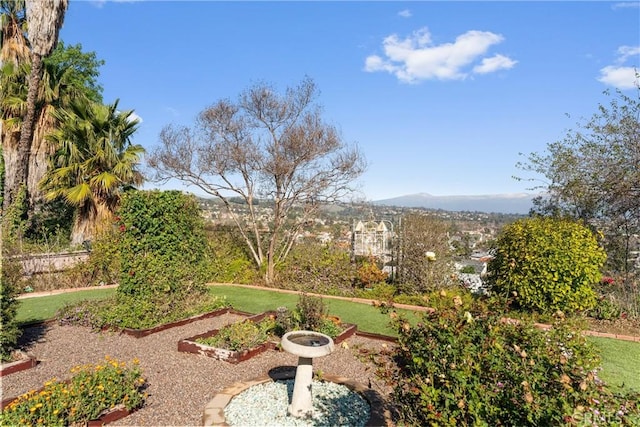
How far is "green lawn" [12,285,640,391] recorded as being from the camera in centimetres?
473

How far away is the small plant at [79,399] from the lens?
9.72ft

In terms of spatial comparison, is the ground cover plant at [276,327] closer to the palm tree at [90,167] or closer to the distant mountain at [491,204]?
Answer: the distant mountain at [491,204]

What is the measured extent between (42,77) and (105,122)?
311 centimetres

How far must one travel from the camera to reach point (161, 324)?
617 cm

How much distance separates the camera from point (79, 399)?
3.21m

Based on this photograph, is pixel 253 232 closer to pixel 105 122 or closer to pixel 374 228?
pixel 374 228

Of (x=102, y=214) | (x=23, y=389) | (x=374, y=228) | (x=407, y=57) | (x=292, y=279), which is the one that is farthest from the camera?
(x=102, y=214)

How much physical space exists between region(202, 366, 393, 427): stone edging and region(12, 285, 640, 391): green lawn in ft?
3.16

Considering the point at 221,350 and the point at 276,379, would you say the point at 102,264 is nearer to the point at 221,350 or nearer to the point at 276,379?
the point at 221,350

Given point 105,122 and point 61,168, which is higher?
point 105,122

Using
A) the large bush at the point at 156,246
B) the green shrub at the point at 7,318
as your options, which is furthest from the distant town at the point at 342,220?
the green shrub at the point at 7,318

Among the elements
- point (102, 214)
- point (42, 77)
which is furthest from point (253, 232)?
point (42, 77)

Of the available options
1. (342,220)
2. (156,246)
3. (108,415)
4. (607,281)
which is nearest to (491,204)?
(342,220)

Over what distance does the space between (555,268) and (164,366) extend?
6474 millimetres
